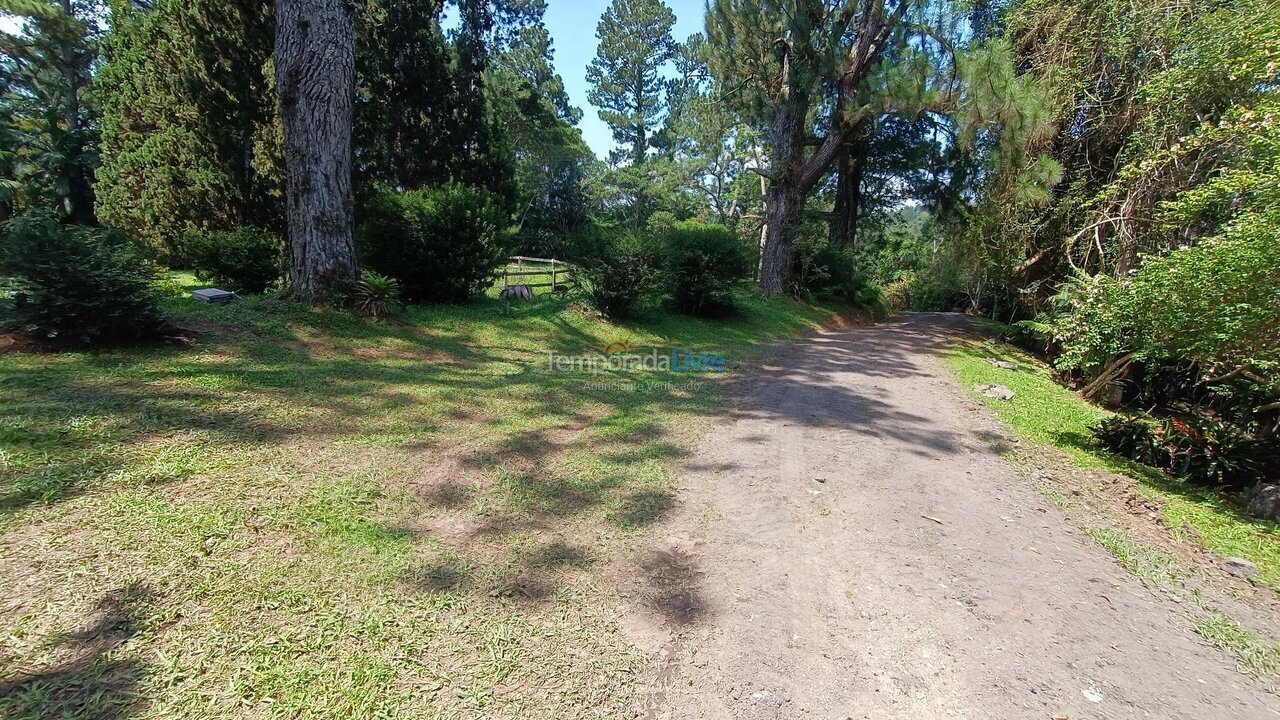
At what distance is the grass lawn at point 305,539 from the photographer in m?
1.87

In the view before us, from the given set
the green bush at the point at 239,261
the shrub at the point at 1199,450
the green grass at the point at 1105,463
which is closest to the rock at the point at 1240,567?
the green grass at the point at 1105,463

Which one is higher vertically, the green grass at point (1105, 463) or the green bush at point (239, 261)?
the green bush at point (239, 261)

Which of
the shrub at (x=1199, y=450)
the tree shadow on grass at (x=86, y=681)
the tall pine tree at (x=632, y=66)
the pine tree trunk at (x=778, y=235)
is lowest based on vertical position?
the tree shadow on grass at (x=86, y=681)

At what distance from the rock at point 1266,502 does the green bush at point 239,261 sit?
14.1 m

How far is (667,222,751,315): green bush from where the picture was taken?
38.0 feet

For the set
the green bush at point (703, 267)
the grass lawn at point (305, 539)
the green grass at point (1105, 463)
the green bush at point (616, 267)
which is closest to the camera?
the grass lawn at point (305, 539)

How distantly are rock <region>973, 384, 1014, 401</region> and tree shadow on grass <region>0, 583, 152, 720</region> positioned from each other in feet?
29.9

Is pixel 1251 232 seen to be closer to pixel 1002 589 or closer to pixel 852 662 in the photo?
pixel 1002 589

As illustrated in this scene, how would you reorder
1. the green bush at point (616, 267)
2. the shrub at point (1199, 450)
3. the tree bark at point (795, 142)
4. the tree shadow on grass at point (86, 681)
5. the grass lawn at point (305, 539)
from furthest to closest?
the tree bark at point (795, 142) → the green bush at point (616, 267) → the shrub at point (1199, 450) → the grass lawn at point (305, 539) → the tree shadow on grass at point (86, 681)

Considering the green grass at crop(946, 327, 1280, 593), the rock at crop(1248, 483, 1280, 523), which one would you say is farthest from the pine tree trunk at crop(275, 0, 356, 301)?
the rock at crop(1248, 483, 1280, 523)

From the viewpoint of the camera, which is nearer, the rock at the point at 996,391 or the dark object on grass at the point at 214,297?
Answer: the rock at the point at 996,391

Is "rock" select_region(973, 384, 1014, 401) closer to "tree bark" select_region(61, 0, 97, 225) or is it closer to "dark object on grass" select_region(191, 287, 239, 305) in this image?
"dark object on grass" select_region(191, 287, 239, 305)

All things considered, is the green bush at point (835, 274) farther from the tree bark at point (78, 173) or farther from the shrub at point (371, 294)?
the tree bark at point (78, 173)

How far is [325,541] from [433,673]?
1138mm
